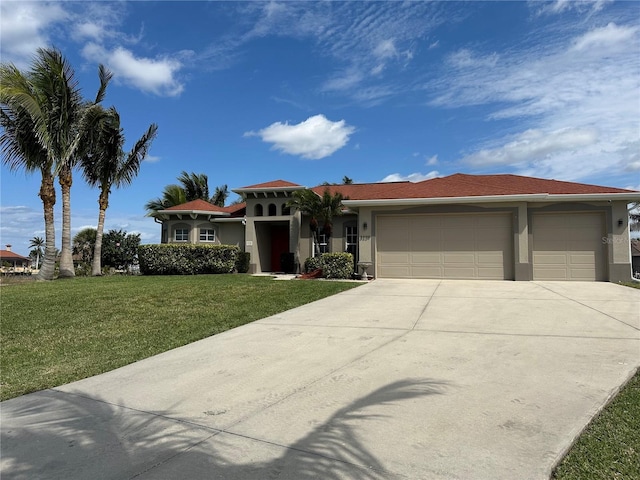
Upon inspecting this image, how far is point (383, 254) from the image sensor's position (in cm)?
1582

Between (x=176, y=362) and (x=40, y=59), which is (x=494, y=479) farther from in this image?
(x=40, y=59)

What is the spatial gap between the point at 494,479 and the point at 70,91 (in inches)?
791

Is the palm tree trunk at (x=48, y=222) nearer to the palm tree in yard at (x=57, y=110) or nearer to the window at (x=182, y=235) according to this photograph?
the palm tree in yard at (x=57, y=110)

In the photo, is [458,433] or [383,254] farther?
[383,254]

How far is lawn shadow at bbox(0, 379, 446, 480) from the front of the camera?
9.71 ft

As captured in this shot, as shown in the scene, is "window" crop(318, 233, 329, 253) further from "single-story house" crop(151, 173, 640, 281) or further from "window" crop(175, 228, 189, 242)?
"window" crop(175, 228, 189, 242)

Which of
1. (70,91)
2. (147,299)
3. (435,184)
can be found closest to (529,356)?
(147,299)

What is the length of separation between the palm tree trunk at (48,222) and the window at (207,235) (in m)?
6.75

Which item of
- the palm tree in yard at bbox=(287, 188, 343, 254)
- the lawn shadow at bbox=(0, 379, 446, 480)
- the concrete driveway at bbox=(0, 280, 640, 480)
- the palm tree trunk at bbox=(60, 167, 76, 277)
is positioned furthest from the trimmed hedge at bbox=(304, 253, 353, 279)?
the lawn shadow at bbox=(0, 379, 446, 480)

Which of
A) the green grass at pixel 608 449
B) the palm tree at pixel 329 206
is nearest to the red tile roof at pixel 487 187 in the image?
the palm tree at pixel 329 206

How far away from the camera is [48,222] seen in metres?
17.4

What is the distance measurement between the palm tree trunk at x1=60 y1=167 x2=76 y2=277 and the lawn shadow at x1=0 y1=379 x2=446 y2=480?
1587 cm

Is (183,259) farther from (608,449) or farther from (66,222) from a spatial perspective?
(608,449)

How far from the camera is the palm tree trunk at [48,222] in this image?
56.5 feet
